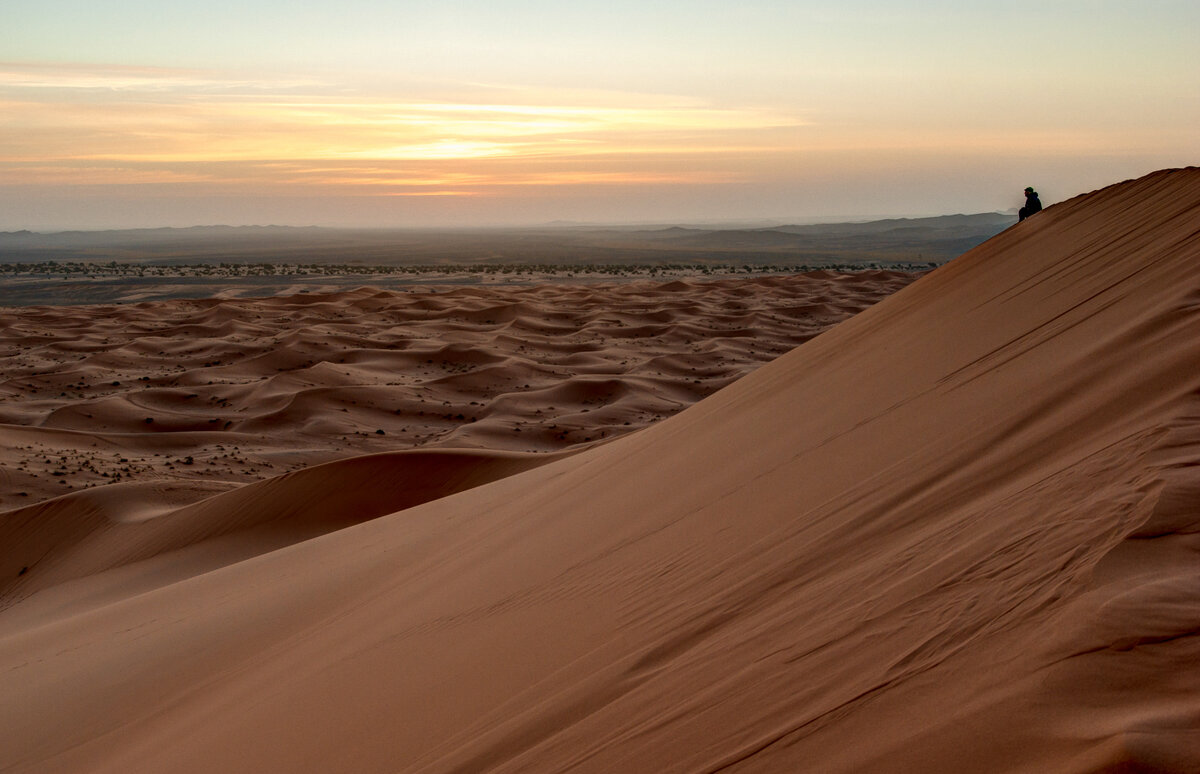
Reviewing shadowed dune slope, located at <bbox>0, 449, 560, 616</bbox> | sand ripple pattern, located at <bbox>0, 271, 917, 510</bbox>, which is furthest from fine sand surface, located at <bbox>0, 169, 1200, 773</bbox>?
sand ripple pattern, located at <bbox>0, 271, 917, 510</bbox>

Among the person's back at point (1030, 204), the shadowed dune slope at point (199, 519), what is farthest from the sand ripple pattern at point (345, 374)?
the person's back at point (1030, 204)

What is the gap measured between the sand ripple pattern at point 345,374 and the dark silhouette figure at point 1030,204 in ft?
14.6

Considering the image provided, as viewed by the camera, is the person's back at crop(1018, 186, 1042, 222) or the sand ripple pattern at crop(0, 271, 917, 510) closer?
the person's back at crop(1018, 186, 1042, 222)

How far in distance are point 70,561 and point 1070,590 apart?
273 inches

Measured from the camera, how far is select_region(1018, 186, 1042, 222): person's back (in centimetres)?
647

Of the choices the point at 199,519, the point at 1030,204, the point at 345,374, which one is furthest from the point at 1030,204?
the point at 345,374

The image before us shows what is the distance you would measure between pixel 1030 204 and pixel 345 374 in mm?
9878

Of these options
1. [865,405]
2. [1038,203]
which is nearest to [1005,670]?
[865,405]

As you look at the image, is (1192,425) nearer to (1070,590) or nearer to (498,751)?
(1070,590)

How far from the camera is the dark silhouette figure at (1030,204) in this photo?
21.2 ft

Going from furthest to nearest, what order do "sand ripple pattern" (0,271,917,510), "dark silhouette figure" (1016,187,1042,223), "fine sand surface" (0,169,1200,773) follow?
1. "sand ripple pattern" (0,271,917,510)
2. "dark silhouette figure" (1016,187,1042,223)
3. "fine sand surface" (0,169,1200,773)

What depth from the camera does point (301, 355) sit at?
15.8 meters

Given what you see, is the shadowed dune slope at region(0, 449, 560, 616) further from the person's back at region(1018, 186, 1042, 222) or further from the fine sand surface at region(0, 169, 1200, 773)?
the person's back at region(1018, 186, 1042, 222)

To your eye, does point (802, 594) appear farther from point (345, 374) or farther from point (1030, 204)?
point (345, 374)
